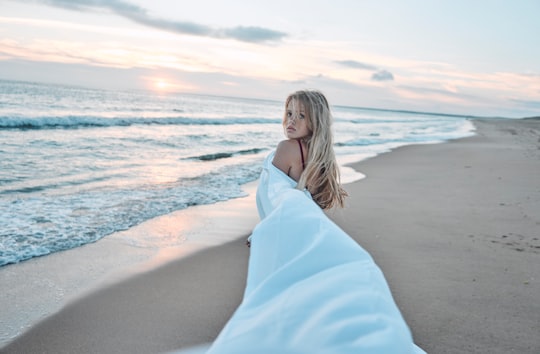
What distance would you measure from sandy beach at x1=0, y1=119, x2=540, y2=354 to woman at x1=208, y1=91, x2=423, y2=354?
130 cm

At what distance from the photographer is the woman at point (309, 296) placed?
158 cm

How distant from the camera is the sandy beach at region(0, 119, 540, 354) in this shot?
3.07m

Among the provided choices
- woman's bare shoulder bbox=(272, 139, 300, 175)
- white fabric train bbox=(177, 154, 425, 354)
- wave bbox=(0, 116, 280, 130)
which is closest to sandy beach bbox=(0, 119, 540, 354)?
woman's bare shoulder bbox=(272, 139, 300, 175)

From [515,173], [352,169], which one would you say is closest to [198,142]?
[352,169]

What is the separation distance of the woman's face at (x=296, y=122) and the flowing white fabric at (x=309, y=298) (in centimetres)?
101

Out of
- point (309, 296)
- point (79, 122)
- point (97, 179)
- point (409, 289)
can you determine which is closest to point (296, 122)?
point (309, 296)

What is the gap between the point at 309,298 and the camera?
1749 millimetres

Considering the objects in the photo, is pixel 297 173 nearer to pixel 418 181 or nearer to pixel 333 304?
pixel 333 304

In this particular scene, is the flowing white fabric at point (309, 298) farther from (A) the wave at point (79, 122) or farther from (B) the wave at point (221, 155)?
(A) the wave at point (79, 122)

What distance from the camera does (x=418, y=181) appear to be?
9.87 metres

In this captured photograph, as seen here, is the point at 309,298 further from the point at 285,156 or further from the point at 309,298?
the point at 285,156

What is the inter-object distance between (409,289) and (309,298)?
247cm

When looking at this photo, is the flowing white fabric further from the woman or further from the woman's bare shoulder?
the woman's bare shoulder

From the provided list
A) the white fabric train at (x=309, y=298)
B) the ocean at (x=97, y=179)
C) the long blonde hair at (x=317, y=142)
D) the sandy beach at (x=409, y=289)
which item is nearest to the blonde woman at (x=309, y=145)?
the long blonde hair at (x=317, y=142)
